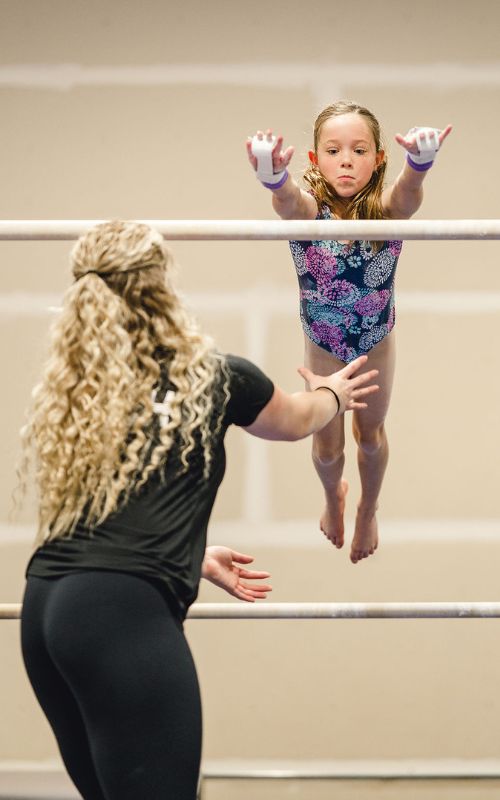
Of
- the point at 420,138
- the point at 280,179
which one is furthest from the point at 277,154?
the point at 420,138

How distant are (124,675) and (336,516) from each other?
1587 mm

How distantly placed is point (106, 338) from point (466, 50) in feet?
8.77

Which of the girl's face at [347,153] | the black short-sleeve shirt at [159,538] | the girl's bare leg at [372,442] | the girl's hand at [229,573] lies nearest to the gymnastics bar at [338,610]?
the girl's hand at [229,573]

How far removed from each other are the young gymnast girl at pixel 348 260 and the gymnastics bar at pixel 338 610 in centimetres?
46

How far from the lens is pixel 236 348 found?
151 inches

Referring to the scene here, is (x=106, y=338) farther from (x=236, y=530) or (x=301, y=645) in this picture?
(x=301, y=645)

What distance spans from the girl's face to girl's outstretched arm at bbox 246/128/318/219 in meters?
0.10

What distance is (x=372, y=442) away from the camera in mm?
2799

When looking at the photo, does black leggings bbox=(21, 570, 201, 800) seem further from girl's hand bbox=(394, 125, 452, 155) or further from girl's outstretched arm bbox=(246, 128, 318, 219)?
girl's hand bbox=(394, 125, 452, 155)

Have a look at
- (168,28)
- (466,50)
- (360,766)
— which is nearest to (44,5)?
(168,28)

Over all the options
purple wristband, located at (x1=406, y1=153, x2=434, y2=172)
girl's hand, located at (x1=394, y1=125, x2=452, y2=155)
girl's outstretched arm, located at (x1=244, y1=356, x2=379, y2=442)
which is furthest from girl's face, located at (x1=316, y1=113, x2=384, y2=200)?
girl's outstretched arm, located at (x1=244, y1=356, x2=379, y2=442)

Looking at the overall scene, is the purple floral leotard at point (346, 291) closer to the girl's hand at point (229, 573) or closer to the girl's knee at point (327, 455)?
the girl's knee at point (327, 455)

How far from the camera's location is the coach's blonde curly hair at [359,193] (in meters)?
2.49

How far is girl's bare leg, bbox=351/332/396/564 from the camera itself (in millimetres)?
2707
